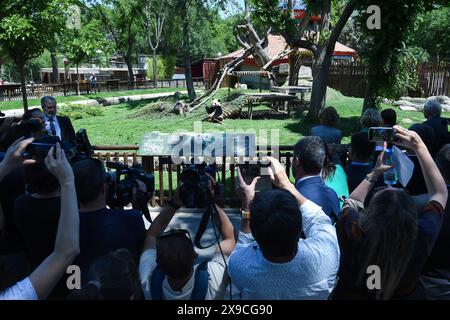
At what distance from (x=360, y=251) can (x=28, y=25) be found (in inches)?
390

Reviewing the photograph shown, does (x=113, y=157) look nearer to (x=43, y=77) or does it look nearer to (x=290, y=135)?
(x=290, y=135)

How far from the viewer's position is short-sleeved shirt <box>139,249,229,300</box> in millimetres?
2008

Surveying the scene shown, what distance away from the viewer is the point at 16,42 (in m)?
10.3

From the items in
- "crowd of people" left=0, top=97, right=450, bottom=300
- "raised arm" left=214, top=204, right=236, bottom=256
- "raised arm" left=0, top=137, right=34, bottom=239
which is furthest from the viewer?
"raised arm" left=214, top=204, right=236, bottom=256

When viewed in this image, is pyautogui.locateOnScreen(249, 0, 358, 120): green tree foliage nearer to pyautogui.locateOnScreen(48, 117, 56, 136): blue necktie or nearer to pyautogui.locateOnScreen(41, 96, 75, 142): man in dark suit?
pyautogui.locateOnScreen(41, 96, 75, 142): man in dark suit

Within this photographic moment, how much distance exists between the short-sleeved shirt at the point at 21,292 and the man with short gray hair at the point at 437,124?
451 centimetres

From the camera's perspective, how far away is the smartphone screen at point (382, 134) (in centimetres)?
252

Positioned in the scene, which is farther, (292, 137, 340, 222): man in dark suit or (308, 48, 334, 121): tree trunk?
(308, 48, 334, 121): tree trunk

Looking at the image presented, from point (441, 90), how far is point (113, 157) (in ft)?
53.7

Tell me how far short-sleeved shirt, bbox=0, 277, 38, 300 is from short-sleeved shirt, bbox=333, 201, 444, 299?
153cm

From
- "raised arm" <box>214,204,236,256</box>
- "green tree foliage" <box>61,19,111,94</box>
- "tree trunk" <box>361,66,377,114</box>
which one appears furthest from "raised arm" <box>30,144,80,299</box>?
"green tree foliage" <box>61,19,111,94</box>

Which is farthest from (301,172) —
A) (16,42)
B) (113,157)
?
(16,42)

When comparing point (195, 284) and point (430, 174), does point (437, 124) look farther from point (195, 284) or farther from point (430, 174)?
point (195, 284)

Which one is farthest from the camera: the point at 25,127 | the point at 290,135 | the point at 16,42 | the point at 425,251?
the point at 290,135
